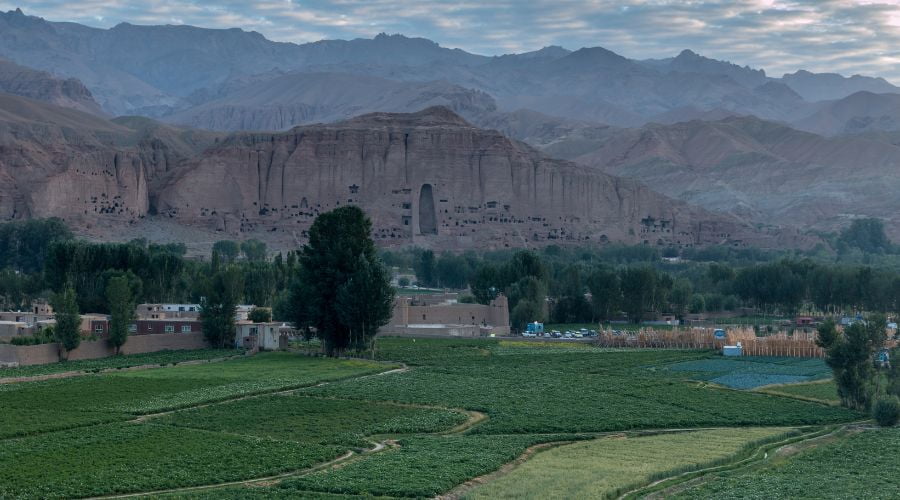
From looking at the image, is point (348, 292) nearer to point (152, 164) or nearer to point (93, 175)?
point (93, 175)

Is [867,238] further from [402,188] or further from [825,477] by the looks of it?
[825,477]

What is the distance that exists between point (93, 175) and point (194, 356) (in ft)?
275

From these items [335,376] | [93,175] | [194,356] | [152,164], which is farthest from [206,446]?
[152,164]

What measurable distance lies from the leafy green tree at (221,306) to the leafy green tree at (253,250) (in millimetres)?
54557

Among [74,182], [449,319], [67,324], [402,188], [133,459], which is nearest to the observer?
[133,459]

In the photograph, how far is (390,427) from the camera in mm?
45188

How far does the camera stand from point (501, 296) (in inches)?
3501

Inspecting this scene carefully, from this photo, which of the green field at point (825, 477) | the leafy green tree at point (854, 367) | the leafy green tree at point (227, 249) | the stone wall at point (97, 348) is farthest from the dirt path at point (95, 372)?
the leafy green tree at point (227, 249)

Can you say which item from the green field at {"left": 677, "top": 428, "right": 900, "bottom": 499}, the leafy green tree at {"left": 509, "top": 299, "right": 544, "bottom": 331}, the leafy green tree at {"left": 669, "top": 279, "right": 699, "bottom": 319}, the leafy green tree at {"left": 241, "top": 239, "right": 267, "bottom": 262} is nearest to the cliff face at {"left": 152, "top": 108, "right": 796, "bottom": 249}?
the leafy green tree at {"left": 241, "top": 239, "right": 267, "bottom": 262}

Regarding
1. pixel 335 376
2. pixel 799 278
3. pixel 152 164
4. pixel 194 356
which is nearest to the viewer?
pixel 335 376

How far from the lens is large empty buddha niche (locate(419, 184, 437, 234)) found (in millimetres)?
161375

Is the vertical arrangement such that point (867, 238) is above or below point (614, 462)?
above

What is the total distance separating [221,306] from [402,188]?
8835 cm

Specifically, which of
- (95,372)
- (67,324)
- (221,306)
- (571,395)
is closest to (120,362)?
(67,324)
